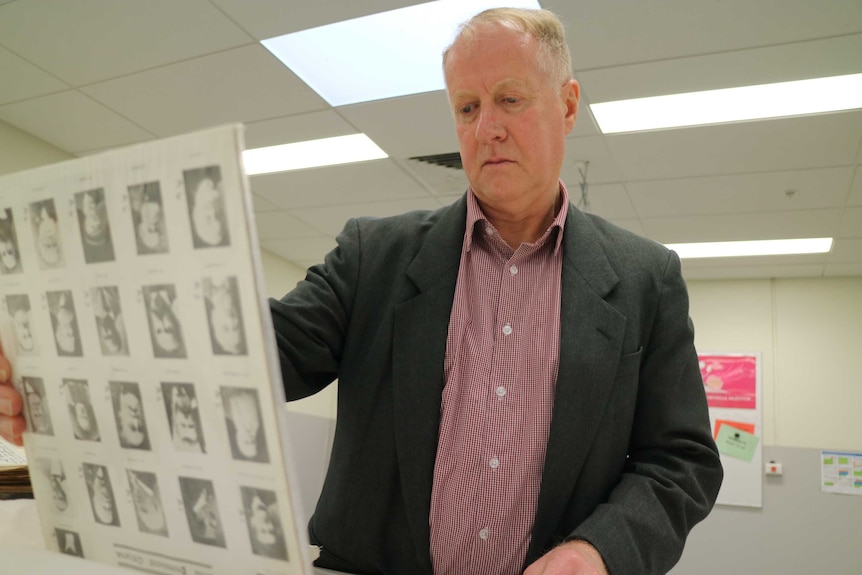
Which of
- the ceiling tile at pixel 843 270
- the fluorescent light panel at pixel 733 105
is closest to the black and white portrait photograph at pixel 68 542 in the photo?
the fluorescent light panel at pixel 733 105

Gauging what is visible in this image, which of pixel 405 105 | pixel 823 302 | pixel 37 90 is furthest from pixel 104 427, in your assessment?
pixel 823 302

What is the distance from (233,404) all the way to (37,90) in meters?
3.69

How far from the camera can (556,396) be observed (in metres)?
0.85

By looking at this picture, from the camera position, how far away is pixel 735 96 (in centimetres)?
312

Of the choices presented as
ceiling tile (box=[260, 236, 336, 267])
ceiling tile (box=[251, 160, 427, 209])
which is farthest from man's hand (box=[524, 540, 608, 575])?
ceiling tile (box=[260, 236, 336, 267])

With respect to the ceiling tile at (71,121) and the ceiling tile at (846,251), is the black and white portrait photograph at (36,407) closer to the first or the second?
the ceiling tile at (71,121)

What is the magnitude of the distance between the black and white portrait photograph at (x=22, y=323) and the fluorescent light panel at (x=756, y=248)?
4.91 meters

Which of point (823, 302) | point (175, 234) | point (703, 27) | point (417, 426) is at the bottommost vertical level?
point (823, 302)

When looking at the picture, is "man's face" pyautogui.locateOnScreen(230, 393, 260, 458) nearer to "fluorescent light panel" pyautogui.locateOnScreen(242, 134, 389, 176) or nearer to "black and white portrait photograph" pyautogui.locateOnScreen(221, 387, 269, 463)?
"black and white portrait photograph" pyautogui.locateOnScreen(221, 387, 269, 463)

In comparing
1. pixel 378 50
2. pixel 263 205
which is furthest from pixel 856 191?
pixel 263 205

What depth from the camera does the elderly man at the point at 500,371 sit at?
0.84m

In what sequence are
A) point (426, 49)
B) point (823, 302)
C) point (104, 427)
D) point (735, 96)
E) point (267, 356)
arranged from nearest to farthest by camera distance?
point (267, 356) < point (104, 427) < point (426, 49) < point (735, 96) < point (823, 302)

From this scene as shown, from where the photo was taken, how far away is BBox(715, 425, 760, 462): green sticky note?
19.0ft

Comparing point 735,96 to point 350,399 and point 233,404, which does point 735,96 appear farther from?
point 233,404
